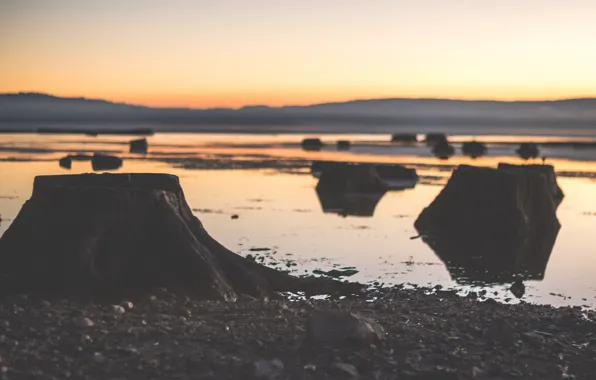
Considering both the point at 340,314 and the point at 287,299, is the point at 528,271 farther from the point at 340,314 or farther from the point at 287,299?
the point at 340,314

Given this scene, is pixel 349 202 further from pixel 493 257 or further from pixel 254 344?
pixel 254 344

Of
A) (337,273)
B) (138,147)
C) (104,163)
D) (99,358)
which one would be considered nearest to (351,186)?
(104,163)

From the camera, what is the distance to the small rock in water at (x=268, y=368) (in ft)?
34.4

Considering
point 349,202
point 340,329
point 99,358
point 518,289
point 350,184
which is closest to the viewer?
point 99,358

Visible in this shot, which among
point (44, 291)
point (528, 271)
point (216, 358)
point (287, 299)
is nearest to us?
point (216, 358)

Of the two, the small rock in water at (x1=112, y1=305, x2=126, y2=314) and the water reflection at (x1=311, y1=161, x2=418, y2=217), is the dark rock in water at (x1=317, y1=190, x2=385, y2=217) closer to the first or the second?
the water reflection at (x1=311, y1=161, x2=418, y2=217)

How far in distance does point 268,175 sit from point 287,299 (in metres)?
49.3

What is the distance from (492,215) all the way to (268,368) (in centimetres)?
2482

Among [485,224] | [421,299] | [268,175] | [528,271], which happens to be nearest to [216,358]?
[421,299]

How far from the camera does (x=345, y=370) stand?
10.8 m

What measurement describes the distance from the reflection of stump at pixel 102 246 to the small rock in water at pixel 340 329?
4688 millimetres

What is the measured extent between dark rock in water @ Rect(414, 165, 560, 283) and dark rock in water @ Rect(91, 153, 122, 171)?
134ft

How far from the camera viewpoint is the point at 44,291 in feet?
52.2

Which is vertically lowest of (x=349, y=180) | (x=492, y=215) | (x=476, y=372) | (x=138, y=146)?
(x=138, y=146)
